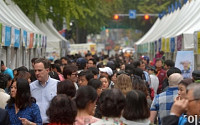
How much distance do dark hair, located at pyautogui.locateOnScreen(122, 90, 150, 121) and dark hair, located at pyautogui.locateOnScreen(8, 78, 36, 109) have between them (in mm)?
1774

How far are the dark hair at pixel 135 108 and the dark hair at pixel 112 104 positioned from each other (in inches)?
4.0

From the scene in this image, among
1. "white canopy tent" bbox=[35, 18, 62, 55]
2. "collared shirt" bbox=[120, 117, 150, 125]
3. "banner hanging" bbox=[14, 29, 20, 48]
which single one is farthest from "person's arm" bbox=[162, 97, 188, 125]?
"white canopy tent" bbox=[35, 18, 62, 55]

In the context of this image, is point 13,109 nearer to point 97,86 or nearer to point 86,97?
point 86,97

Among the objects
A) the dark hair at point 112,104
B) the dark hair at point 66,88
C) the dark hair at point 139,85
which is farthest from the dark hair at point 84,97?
the dark hair at point 139,85

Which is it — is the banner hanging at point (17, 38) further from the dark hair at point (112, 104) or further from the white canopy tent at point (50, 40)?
the white canopy tent at point (50, 40)

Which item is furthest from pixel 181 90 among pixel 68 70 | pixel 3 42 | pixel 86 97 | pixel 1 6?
A: pixel 1 6

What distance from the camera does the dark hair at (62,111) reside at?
19.1 ft

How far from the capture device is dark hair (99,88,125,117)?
5742mm

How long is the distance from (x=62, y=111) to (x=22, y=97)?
1.65 metres

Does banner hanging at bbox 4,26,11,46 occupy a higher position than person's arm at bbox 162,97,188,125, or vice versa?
banner hanging at bbox 4,26,11,46

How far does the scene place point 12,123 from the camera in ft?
24.2

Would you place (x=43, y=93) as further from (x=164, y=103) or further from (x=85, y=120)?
(x=85, y=120)

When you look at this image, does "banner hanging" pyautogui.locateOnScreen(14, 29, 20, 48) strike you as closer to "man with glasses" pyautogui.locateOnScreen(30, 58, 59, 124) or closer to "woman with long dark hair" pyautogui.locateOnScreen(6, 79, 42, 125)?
"man with glasses" pyautogui.locateOnScreen(30, 58, 59, 124)

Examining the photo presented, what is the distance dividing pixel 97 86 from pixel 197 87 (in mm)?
4109
